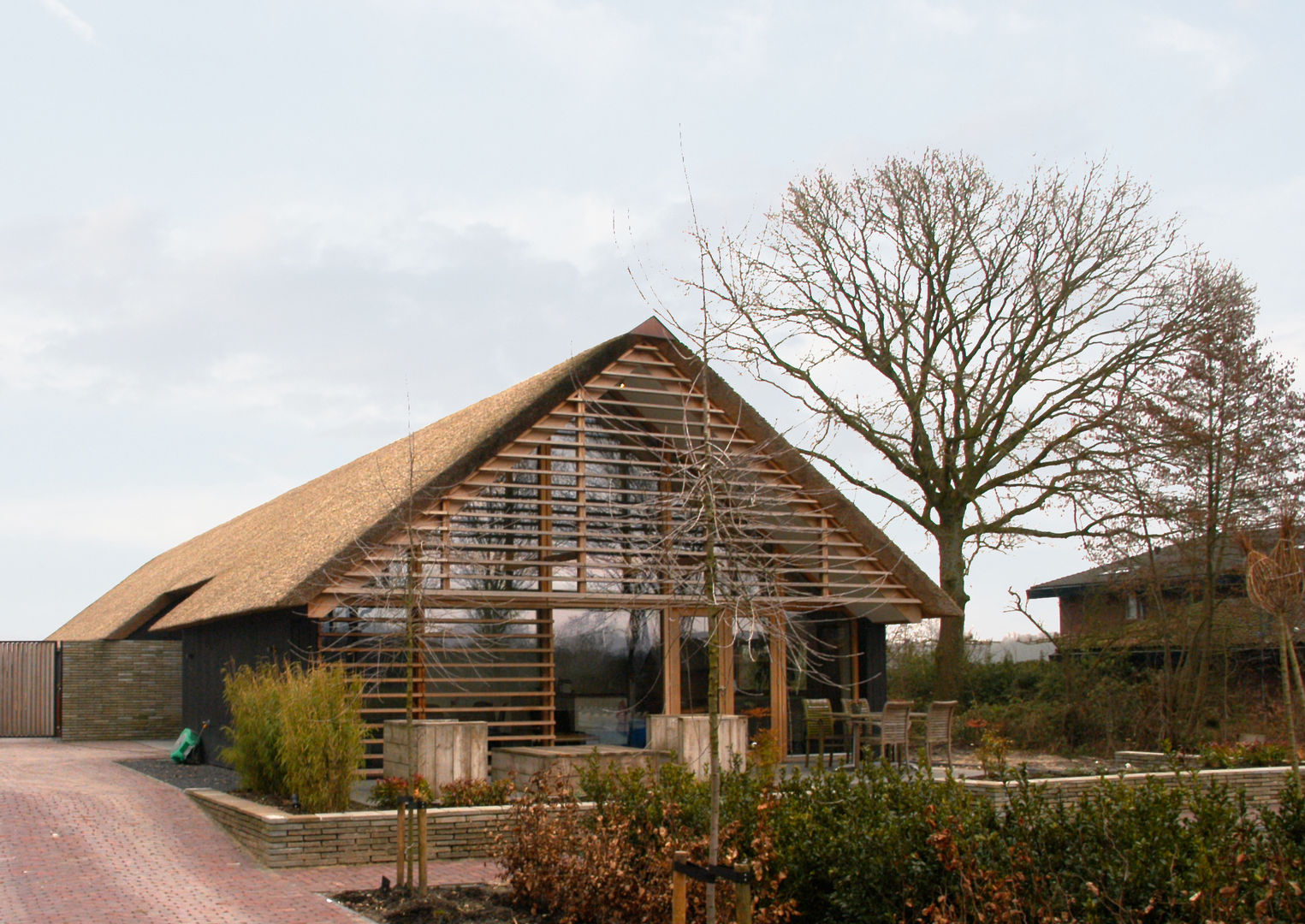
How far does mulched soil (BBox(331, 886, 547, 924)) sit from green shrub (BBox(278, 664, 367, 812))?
6.07 feet

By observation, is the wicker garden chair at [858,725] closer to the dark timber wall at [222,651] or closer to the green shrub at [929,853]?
the dark timber wall at [222,651]

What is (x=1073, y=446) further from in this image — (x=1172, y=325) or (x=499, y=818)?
(x=499, y=818)

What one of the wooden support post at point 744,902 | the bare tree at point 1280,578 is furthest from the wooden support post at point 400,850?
the bare tree at point 1280,578

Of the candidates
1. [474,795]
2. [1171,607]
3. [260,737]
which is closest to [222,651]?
[260,737]

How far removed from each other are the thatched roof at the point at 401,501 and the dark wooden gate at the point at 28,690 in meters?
5.87

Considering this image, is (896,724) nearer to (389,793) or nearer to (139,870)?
(389,793)

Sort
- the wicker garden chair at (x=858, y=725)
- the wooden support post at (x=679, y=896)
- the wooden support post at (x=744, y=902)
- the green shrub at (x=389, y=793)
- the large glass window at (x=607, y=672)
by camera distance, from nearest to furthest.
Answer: the wooden support post at (x=744, y=902) → the wooden support post at (x=679, y=896) → the green shrub at (x=389, y=793) → the wicker garden chair at (x=858, y=725) → the large glass window at (x=607, y=672)

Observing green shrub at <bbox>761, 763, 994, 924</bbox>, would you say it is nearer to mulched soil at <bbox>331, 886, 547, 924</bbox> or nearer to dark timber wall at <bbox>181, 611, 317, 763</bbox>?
mulched soil at <bbox>331, 886, 547, 924</bbox>

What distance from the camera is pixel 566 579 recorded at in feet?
47.7

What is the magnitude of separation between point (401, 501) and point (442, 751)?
277 centimetres

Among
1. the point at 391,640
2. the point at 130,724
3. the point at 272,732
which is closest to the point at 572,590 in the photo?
the point at 391,640

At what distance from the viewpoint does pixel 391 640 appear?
1414 cm

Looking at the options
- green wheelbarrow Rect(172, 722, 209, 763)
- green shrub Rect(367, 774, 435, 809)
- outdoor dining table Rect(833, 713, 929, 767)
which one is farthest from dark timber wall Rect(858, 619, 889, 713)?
green wheelbarrow Rect(172, 722, 209, 763)

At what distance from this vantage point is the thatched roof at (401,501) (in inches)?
526
